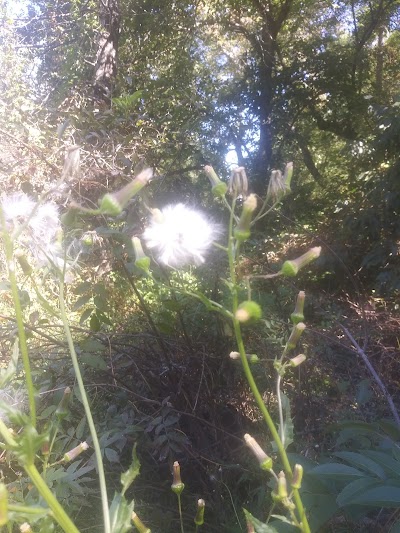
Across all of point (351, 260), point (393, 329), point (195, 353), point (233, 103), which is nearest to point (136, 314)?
point (195, 353)

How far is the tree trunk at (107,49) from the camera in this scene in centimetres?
375

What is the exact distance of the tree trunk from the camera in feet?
12.3

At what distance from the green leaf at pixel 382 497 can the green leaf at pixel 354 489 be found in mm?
24

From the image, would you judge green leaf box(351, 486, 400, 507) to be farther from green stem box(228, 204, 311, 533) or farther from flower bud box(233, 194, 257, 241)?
flower bud box(233, 194, 257, 241)

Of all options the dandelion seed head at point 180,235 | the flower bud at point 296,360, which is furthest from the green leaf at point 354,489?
the dandelion seed head at point 180,235

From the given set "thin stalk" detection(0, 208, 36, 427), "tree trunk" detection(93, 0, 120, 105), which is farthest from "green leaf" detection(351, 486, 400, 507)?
"tree trunk" detection(93, 0, 120, 105)

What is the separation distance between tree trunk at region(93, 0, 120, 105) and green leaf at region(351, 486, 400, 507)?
3235 mm

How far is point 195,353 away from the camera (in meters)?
1.84

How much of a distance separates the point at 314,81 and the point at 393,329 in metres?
5.57

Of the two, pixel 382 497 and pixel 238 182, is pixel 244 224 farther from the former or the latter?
pixel 382 497

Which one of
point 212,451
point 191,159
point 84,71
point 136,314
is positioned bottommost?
point 212,451

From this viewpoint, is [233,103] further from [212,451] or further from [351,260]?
[212,451]

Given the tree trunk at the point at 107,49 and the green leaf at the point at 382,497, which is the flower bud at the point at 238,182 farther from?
the tree trunk at the point at 107,49

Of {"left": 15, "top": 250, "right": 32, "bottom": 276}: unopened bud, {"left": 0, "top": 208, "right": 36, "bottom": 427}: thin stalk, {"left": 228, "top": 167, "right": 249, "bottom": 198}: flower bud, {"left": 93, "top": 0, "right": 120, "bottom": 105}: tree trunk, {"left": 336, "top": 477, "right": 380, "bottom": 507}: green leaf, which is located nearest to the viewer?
{"left": 0, "top": 208, "right": 36, "bottom": 427}: thin stalk
